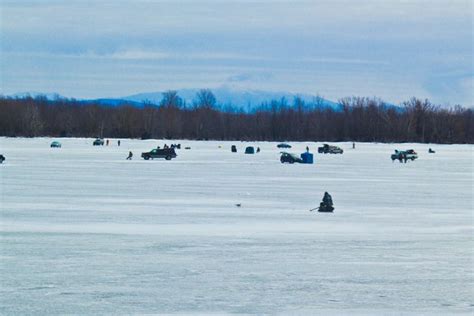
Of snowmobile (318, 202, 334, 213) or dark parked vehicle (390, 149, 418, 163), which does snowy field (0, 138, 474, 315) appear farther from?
dark parked vehicle (390, 149, 418, 163)

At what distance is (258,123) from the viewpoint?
145 meters

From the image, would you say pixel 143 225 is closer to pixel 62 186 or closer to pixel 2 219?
pixel 2 219

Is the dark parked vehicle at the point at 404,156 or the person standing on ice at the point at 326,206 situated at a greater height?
the dark parked vehicle at the point at 404,156

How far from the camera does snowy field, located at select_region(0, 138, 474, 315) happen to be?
9383 millimetres

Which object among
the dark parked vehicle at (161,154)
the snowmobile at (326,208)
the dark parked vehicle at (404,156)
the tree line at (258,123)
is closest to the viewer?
the snowmobile at (326,208)

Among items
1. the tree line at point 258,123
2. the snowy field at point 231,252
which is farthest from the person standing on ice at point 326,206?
the tree line at point 258,123

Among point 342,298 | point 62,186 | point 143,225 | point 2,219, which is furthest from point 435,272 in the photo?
point 62,186

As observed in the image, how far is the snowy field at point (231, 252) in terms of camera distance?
9.38 meters

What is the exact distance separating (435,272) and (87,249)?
475 centimetres

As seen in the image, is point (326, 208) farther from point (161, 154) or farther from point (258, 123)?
point (258, 123)

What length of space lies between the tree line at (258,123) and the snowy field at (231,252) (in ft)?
324

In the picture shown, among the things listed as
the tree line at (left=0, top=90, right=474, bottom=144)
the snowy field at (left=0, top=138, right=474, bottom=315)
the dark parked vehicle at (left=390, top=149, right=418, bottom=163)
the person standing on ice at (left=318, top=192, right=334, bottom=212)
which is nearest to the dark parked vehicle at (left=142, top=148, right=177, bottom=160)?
the dark parked vehicle at (left=390, top=149, right=418, bottom=163)

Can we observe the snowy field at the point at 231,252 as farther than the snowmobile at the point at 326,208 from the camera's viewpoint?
No

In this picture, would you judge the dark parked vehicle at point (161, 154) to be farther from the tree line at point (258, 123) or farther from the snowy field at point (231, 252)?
the tree line at point (258, 123)
